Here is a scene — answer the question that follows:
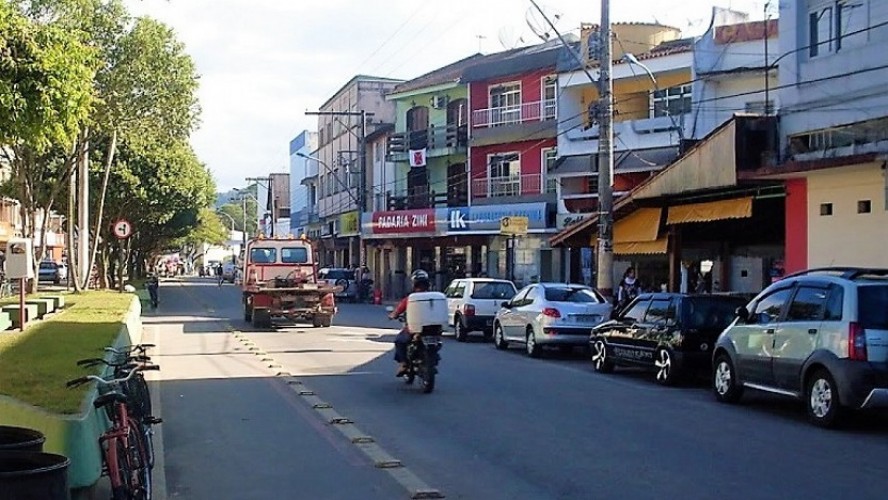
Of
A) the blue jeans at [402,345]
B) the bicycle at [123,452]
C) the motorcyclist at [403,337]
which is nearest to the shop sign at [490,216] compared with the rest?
the motorcyclist at [403,337]

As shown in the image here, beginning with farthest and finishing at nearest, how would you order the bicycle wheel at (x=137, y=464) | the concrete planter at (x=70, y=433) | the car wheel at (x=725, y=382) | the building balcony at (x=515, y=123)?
the building balcony at (x=515, y=123)
the car wheel at (x=725, y=382)
the concrete planter at (x=70, y=433)
the bicycle wheel at (x=137, y=464)

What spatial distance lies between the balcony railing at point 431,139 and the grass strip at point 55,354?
30.2 meters

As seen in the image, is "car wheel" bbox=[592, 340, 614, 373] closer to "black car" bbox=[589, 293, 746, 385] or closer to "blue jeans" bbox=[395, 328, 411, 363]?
"black car" bbox=[589, 293, 746, 385]

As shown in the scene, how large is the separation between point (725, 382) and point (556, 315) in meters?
7.65

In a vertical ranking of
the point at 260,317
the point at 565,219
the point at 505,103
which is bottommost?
the point at 260,317

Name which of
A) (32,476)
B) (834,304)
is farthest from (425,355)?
(32,476)

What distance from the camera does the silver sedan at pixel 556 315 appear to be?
22.8 metres

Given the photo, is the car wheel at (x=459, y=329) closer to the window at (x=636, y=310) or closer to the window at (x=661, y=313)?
the window at (x=636, y=310)

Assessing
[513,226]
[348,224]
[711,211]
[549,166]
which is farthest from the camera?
[348,224]

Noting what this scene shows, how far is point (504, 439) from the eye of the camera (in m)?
11.9

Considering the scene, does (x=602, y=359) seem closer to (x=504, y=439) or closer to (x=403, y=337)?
(x=403, y=337)

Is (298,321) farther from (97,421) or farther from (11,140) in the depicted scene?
(97,421)

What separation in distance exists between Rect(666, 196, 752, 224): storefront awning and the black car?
17.9ft

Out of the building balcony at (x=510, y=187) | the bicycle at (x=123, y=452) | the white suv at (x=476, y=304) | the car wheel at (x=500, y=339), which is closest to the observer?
the bicycle at (x=123, y=452)
